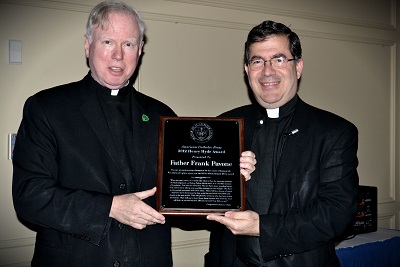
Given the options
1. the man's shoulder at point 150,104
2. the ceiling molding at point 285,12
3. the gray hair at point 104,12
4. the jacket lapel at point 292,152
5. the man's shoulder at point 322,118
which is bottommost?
the jacket lapel at point 292,152

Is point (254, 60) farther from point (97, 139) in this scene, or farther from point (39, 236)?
point (39, 236)

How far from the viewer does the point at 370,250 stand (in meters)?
3.76

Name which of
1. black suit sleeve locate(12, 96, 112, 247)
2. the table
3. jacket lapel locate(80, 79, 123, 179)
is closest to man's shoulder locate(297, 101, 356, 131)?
jacket lapel locate(80, 79, 123, 179)

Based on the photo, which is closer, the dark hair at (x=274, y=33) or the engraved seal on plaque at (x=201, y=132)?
the engraved seal on plaque at (x=201, y=132)

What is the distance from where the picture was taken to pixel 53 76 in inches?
139

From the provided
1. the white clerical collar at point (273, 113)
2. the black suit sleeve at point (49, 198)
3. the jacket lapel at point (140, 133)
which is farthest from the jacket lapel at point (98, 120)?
the white clerical collar at point (273, 113)

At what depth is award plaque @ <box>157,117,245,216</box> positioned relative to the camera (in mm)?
2375

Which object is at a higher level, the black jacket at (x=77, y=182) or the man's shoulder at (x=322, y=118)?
the man's shoulder at (x=322, y=118)

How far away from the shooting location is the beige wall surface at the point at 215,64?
135 inches

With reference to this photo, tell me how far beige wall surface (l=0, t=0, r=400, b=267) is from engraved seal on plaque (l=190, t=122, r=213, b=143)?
1533 millimetres

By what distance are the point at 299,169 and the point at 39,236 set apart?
169 centimetres

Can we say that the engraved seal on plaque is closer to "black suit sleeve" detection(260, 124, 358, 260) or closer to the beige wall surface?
"black suit sleeve" detection(260, 124, 358, 260)

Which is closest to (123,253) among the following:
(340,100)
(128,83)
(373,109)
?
(128,83)

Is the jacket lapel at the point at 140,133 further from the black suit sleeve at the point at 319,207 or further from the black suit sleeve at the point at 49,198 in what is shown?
the black suit sleeve at the point at 319,207
